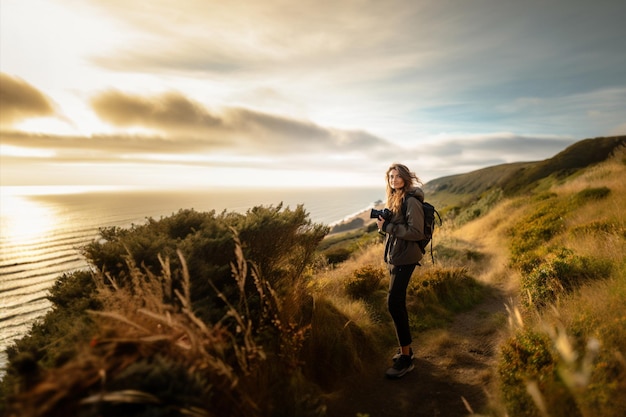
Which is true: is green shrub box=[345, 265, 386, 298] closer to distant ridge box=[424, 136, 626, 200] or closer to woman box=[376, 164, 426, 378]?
woman box=[376, 164, 426, 378]

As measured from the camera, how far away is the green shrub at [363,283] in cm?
787

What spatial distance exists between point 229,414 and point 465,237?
16.2m

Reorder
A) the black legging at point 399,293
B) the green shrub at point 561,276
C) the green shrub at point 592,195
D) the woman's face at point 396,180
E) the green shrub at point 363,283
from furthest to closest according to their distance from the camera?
the green shrub at point 592,195
the green shrub at point 363,283
the green shrub at point 561,276
the woman's face at point 396,180
the black legging at point 399,293

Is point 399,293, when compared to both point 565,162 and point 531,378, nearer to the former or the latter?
point 531,378

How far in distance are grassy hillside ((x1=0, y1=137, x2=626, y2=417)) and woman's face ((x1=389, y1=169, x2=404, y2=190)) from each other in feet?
5.61

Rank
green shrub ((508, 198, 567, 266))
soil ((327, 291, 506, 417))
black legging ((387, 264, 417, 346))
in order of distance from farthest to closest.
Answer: green shrub ((508, 198, 567, 266)) → black legging ((387, 264, 417, 346)) → soil ((327, 291, 506, 417))

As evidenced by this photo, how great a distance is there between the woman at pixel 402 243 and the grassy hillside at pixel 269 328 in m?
0.47

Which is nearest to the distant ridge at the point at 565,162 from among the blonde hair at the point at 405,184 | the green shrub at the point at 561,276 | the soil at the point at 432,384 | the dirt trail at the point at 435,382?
the green shrub at the point at 561,276

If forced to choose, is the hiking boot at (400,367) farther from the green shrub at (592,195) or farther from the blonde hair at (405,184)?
the green shrub at (592,195)

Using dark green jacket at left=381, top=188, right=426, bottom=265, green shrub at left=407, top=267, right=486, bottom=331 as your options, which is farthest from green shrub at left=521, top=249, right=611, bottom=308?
dark green jacket at left=381, top=188, right=426, bottom=265

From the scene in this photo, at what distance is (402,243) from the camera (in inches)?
193

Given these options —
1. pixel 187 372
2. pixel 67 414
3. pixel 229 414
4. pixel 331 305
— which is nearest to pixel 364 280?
pixel 331 305

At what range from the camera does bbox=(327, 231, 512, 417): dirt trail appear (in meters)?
4.15

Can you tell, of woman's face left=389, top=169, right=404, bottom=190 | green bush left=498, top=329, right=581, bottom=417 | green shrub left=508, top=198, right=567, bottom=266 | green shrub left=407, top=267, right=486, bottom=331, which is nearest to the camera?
green bush left=498, top=329, right=581, bottom=417
